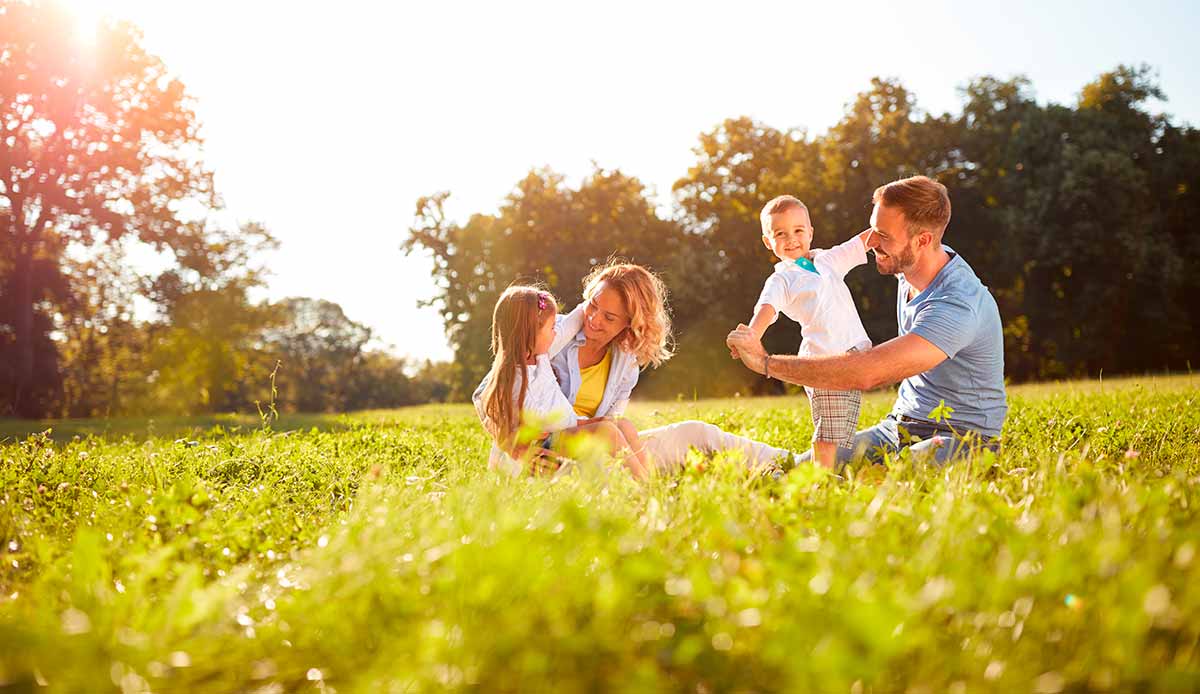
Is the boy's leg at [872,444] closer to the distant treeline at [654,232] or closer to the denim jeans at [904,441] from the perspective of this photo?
the denim jeans at [904,441]

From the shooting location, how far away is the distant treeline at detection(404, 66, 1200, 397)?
2986 centimetres

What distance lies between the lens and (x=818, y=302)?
6.62m

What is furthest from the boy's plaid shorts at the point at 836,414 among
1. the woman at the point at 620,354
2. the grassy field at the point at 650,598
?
the grassy field at the point at 650,598

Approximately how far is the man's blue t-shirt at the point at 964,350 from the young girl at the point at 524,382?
2011mm

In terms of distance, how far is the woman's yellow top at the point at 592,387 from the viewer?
668cm

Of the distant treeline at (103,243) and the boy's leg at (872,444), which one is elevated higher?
the distant treeline at (103,243)

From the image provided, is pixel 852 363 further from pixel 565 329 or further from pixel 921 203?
pixel 565 329

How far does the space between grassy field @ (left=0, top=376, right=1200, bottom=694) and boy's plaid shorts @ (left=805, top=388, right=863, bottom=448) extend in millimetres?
2355

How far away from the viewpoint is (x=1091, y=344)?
100 ft

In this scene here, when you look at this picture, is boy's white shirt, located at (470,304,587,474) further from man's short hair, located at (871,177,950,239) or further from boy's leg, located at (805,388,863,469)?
man's short hair, located at (871,177,950,239)

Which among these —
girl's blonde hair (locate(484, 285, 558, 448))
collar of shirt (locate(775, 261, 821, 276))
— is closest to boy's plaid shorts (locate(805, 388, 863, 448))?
collar of shirt (locate(775, 261, 821, 276))

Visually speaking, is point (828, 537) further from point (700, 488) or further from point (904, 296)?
point (904, 296)

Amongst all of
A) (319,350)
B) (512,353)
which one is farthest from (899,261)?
(319,350)

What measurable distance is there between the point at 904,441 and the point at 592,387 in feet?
7.62
